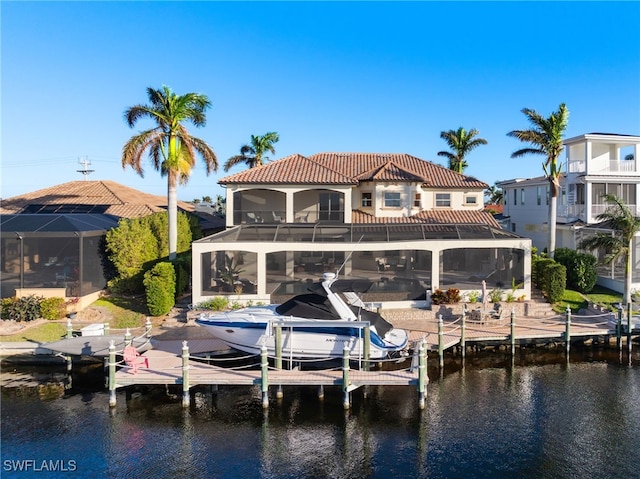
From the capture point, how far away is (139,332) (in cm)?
2141

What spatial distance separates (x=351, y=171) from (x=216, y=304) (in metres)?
17.0

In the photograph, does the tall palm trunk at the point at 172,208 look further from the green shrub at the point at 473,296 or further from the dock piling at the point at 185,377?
the green shrub at the point at 473,296

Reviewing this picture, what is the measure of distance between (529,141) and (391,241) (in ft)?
41.2

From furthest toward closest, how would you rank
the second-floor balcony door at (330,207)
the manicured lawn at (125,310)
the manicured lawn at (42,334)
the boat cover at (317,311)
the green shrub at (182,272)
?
the second-floor balcony door at (330,207) < the green shrub at (182,272) < the manicured lawn at (125,310) < the manicured lawn at (42,334) < the boat cover at (317,311)

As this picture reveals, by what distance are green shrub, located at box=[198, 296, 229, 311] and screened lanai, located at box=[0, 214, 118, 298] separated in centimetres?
668

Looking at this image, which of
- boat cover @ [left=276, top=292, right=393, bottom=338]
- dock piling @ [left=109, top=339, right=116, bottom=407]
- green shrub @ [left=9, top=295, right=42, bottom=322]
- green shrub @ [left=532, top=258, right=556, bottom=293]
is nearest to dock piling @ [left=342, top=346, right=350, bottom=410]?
boat cover @ [left=276, top=292, right=393, bottom=338]

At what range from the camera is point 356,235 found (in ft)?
85.6

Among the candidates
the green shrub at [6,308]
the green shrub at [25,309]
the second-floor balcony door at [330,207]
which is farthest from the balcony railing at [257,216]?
the green shrub at [6,308]

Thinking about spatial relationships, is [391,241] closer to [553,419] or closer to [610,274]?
[553,419]

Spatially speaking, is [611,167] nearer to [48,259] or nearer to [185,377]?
[185,377]

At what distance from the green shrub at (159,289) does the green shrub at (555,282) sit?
20.5 metres

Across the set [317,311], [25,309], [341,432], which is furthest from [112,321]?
[341,432]

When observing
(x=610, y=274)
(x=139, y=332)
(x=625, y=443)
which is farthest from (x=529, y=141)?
(x=139, y=332)

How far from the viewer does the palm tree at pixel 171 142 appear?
25194 mm
